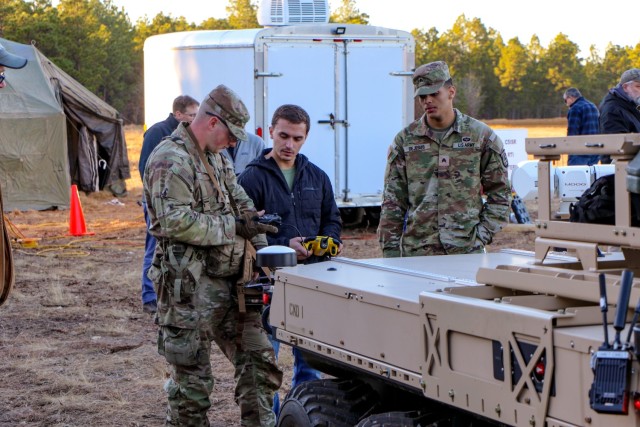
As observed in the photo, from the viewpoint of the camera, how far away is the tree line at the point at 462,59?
48531 mm

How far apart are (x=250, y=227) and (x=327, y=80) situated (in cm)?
954

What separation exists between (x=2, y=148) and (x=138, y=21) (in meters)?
48.9

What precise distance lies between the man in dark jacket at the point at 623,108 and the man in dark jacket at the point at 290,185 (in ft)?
13.2

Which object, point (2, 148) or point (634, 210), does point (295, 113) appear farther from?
point (2, 148)

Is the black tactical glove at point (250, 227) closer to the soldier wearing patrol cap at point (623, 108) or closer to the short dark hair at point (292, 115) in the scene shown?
the short dark hair at point (292, 115)

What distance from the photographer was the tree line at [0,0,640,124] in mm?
48531

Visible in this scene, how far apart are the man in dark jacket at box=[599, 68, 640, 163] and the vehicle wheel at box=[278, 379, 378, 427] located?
5378 mm

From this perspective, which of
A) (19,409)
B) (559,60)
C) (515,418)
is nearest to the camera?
(515,418)

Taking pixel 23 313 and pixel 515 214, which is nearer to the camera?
pixel 23 313

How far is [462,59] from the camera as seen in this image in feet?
221

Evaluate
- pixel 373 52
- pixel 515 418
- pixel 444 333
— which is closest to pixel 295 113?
pixel 444 333

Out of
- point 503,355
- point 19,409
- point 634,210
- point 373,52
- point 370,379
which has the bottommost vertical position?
point 19,409

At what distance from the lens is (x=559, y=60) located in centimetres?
6494

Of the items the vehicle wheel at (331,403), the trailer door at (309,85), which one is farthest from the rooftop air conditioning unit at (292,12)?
the vehicle wheel at (331,403)
